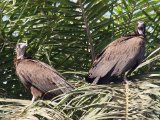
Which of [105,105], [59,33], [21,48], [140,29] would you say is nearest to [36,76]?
[21,48]

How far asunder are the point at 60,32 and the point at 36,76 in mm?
597

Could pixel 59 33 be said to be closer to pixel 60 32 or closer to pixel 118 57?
pixel 60 32

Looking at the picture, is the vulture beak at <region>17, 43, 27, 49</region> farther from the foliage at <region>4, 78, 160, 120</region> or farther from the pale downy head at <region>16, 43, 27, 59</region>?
the foliage at <region>4, 78, 160, 120</region>

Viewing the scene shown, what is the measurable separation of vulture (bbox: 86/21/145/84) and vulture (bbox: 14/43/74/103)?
312 millimetres

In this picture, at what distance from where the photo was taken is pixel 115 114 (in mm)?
3449

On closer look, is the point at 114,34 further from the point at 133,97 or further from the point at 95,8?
the point at 133,97

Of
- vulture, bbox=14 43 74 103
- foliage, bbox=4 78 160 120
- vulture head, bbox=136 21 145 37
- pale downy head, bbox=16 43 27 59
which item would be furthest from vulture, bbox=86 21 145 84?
foliage, bbox=4 78 160 120

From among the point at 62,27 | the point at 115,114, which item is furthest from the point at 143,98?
the point at 62,27

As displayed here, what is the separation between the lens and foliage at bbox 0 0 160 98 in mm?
5686

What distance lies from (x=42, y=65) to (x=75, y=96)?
3.79 ft

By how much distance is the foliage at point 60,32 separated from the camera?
5.69 meters

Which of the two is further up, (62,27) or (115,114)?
(62,27)

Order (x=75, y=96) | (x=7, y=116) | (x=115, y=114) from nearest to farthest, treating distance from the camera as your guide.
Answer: (x=115, y=114) → (x=7, y=116) → (x=75, y=96)

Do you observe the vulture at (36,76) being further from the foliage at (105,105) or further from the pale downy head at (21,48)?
the foliage at (105,105)
